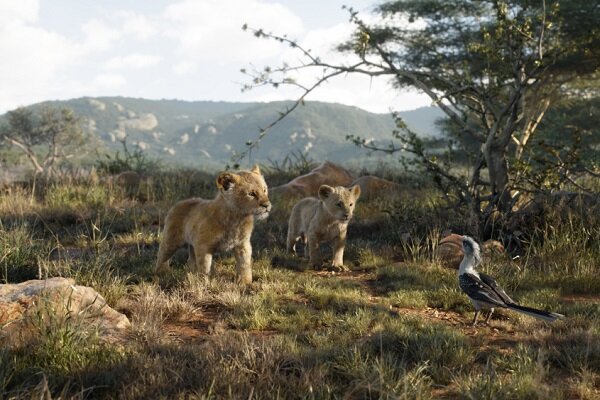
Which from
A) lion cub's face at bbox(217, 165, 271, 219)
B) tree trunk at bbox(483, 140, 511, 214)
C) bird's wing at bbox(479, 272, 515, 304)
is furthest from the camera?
tree trunk at bbox(483, 140, 511, 214)

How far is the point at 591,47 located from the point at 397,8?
8742 mm

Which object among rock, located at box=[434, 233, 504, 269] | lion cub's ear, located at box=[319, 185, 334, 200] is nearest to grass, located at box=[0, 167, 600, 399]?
rock, located at box=[434, 233, 504, 269]

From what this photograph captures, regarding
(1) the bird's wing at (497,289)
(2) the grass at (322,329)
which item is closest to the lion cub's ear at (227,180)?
(2) the grass at (322,329)

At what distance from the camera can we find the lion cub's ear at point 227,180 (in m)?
6.14

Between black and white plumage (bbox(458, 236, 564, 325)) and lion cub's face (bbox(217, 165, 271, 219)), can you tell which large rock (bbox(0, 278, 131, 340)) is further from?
black and white plumage (bbox(458, 236, 564, 325))

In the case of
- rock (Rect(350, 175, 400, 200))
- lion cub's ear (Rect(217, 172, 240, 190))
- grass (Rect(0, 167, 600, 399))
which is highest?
lion cub's ear (Rect(217, 172, 240, 190))

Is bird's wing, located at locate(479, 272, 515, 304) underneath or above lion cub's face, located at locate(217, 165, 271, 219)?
underneath

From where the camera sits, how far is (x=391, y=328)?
4875 mm

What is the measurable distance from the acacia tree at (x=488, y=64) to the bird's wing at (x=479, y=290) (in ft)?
13.2

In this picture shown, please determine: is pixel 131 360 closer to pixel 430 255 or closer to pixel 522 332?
pixel 522 332

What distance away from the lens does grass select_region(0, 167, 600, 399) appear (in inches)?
141

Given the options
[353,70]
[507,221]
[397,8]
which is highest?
[397,8]

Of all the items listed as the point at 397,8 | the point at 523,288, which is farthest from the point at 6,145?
the point at 523,288

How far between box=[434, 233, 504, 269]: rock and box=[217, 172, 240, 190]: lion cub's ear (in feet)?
11.1
